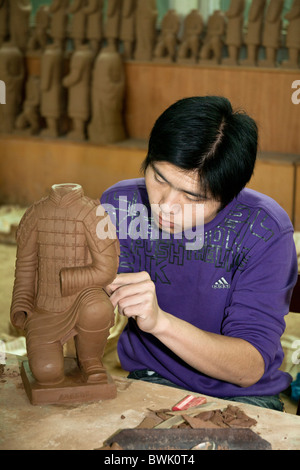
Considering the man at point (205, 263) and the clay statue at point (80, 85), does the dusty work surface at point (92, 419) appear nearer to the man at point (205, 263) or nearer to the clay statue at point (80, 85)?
the man at point (205, 263)

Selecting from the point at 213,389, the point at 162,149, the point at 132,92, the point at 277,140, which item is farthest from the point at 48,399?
the point at 132,92

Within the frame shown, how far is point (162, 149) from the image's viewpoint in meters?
1.58

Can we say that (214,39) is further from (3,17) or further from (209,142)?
(209,142)

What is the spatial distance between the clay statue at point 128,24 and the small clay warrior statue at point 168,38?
24cm

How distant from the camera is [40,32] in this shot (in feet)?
17.2

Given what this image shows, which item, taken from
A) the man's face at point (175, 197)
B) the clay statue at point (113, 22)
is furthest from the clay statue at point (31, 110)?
the man's face at point (175, 197)

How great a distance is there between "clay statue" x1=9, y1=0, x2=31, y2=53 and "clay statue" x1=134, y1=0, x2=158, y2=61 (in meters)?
1.08

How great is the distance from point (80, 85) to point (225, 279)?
347cm

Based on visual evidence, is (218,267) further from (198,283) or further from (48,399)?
(48,399)

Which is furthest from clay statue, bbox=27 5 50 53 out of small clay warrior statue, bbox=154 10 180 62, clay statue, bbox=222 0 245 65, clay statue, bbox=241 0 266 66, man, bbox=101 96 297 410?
man, bbox=101 96 297 410

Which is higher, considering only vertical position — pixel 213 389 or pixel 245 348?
pixel 245 348

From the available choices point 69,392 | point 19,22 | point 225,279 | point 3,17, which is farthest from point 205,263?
point 3,17

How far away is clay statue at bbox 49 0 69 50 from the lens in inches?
199

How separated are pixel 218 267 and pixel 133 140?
338 cm
